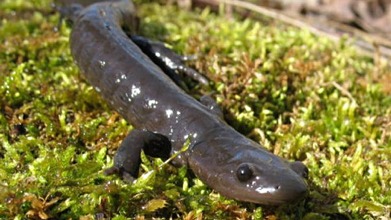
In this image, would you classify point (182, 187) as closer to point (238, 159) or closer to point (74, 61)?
point (238, 159)

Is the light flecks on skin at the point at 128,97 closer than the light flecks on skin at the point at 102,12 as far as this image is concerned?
Yes

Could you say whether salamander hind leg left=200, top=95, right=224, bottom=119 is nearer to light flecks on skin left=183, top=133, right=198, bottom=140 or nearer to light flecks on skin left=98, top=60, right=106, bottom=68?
light flecks on skin left=183, top=133, right=198, bottom=140

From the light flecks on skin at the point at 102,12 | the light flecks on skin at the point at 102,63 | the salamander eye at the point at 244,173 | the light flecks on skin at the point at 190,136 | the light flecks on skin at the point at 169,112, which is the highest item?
the light flecks on skin at the point at 102,12

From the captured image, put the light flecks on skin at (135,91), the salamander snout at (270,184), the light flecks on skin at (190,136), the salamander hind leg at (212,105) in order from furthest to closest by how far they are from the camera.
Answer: the light flecks on skin at (135,91)
the salamander hind leg at (212,105)
the light flecks on skin at (190,136)
the salamander snout at (270,184)

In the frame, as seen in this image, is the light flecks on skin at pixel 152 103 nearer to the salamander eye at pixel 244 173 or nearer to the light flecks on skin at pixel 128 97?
the light flecks on skin at pixel 128 97

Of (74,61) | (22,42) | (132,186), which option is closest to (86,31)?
(74,61)

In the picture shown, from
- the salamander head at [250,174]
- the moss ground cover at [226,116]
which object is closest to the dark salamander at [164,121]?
the salamander head at [250,174]

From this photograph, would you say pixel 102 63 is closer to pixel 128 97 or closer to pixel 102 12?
A: pixel 128 97

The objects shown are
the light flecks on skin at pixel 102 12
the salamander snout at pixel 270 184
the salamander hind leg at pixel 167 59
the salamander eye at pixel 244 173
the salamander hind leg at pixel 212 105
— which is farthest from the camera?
the light flecks on skin at pixel 102 12
